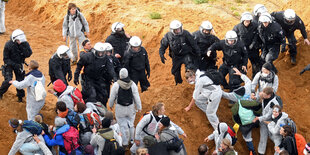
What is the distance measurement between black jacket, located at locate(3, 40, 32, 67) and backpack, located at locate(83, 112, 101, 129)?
107 inches

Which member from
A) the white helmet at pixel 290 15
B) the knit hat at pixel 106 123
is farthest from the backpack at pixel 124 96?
the white helmet at pixel 290 15

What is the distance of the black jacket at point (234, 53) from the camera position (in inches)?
420

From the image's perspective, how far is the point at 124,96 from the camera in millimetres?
9195

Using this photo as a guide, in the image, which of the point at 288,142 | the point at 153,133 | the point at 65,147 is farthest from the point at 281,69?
the point at 65,147

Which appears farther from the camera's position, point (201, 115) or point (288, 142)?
point (201, 115)

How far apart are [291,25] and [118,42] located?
188 inches

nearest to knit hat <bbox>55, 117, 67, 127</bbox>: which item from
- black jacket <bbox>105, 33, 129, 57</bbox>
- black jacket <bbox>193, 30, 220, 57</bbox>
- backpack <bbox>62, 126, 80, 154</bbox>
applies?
backpack <bbox>62, 126, 80, 154</bbox>

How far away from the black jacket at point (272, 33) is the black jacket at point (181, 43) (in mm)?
1771

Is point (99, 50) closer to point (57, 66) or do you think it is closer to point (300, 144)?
point (57, 66)

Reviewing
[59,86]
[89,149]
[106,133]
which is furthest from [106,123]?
[59,86]

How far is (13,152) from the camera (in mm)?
8430

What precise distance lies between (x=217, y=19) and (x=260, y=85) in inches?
215

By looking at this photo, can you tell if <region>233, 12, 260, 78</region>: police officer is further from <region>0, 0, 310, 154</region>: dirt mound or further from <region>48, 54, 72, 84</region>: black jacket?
<region>48, 54, 72, 84</region>: black jacket

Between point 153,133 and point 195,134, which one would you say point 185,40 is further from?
point 153,133
